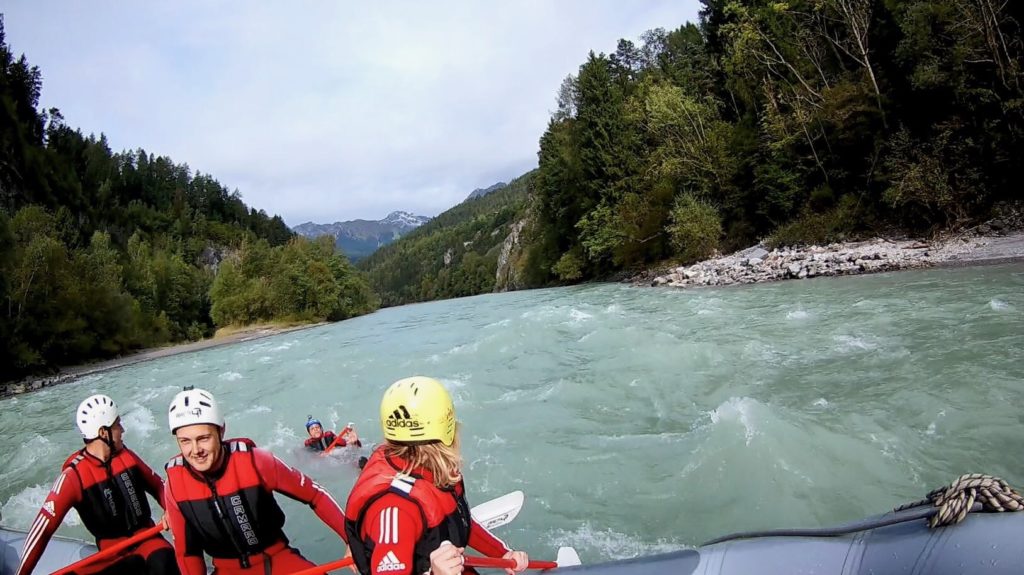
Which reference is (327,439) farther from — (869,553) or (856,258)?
(856,258)

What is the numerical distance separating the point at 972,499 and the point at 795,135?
24.9m

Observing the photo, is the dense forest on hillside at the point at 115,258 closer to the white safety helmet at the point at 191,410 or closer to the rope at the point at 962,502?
the white safety helmet at the point at 191,410

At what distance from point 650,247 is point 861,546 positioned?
31869 mm

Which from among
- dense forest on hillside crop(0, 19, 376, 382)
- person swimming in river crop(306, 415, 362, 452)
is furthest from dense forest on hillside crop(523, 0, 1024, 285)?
dense forest on hillside crop(0, 19, 376, 382)

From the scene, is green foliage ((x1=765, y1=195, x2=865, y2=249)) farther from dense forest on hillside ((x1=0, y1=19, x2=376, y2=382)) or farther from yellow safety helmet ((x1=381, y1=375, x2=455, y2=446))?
dense forest on hillside ((x1=0, y1=19, x2=376, y2=382))

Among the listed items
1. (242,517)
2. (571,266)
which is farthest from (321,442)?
(571,266)

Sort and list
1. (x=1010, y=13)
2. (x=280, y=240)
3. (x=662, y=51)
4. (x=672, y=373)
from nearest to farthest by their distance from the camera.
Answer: (x=672, y=373)
(x=1010, y=13)
(x=662, y=51)
(x=280, y=240)

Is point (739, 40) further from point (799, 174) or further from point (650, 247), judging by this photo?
point (650, 247)

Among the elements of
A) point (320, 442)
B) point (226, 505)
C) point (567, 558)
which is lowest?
point (320, 442)

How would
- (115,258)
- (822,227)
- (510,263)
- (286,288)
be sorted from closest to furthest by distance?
(822,227) → (286,288) → (115,258) → (510,263)

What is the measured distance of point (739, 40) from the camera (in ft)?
86.1

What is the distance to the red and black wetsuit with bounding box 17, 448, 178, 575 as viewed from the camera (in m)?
3.66

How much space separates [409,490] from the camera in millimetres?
2141

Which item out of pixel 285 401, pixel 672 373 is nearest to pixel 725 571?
pixel 672 373
